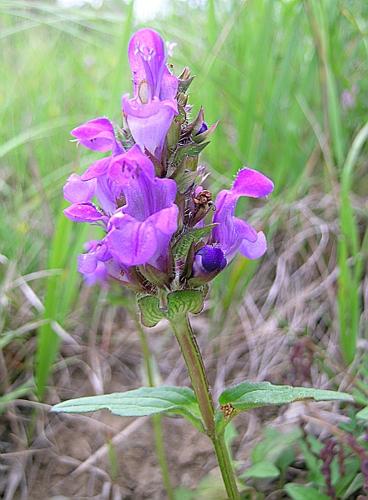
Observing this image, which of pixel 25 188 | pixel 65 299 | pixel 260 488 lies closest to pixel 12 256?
pixel 65 299

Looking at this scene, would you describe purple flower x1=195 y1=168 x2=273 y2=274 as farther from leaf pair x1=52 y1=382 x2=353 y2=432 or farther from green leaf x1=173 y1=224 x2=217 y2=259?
leaf pair x1=52 y1=382 x2=353 y2=432

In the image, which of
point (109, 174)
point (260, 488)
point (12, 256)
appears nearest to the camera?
point (109, 174)

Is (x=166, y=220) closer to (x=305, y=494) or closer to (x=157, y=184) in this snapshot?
(x=157, y=184)

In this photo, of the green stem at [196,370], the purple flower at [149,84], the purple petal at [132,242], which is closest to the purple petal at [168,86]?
the purple flower at [149,84]

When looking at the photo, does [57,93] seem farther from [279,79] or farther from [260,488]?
[260,488]

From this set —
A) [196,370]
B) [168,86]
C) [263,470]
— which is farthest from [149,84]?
[263,470]

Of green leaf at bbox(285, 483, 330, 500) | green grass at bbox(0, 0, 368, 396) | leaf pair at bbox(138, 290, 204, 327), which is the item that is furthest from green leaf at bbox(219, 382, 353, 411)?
green grass at bbox(0, 0, 368, 396)

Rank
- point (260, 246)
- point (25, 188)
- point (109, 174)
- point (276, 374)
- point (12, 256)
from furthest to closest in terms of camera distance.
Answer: point (25, 188), point (12, 256), point (276, 374), point (260, 246), point (109, 174)
